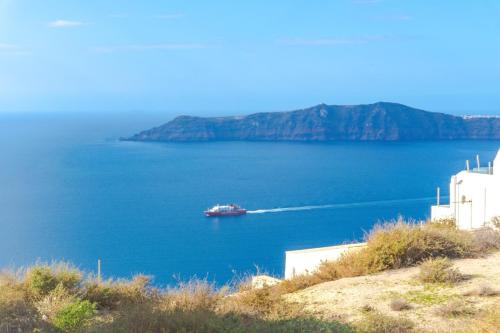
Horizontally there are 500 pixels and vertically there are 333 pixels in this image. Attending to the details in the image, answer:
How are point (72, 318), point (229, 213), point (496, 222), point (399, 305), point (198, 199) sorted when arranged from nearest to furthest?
point (72, 318)
point (399, 305)
point (496, 222)
point (229, 213)
point (198, 199)

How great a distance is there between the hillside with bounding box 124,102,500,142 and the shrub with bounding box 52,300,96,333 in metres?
127

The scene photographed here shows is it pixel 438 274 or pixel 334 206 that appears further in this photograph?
pixel 334 206

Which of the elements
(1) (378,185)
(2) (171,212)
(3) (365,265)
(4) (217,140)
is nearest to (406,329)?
(3) (365,265)

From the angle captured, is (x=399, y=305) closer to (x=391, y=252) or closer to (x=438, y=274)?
(x=438, y=274)

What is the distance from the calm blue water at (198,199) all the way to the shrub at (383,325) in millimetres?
25314

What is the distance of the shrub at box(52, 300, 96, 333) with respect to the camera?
620 cm

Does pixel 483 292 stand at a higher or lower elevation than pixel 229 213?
higher

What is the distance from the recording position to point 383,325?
610 cm

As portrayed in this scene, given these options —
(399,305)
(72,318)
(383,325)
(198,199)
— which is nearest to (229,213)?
(198,199)

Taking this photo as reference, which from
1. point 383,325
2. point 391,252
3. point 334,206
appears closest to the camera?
point 383,325

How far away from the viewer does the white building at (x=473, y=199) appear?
704 inches

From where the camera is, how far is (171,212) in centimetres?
6141

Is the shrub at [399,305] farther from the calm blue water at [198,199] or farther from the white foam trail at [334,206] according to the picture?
the white foam trail at [334,206]

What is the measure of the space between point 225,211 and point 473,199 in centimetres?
4216
